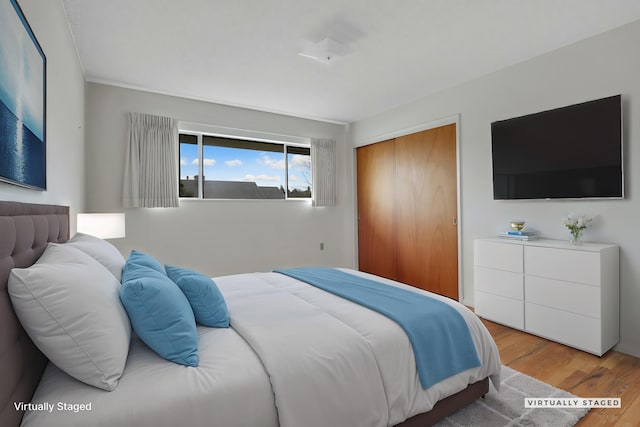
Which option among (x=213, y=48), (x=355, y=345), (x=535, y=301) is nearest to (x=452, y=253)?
(x=535, y=301)

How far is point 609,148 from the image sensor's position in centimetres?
263

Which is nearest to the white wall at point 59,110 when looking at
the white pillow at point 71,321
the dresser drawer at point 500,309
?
the white pillow at point 71,321

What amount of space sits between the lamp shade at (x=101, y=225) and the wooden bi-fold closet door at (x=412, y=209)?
342 cm

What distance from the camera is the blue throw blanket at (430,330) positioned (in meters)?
1.56

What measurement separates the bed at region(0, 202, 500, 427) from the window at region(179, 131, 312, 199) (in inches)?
97.8

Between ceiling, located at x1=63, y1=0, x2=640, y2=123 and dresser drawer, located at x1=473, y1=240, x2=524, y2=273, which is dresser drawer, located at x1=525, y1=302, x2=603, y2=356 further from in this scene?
ceiling, located at x1=63, y1=0, x2=640, y2=123

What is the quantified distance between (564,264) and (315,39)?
2805 mm

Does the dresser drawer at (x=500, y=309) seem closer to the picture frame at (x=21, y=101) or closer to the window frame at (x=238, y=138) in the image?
the window frame at (x=238, y=138)

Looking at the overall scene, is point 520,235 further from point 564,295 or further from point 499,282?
point 564,295

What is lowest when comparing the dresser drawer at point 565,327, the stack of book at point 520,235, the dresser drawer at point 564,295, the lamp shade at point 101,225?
the dresser drawer at point 565,327

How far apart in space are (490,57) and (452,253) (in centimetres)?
217

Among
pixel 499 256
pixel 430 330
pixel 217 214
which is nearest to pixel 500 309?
pixel 499 256

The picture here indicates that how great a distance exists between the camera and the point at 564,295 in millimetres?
2668

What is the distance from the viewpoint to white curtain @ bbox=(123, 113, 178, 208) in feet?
12.1
